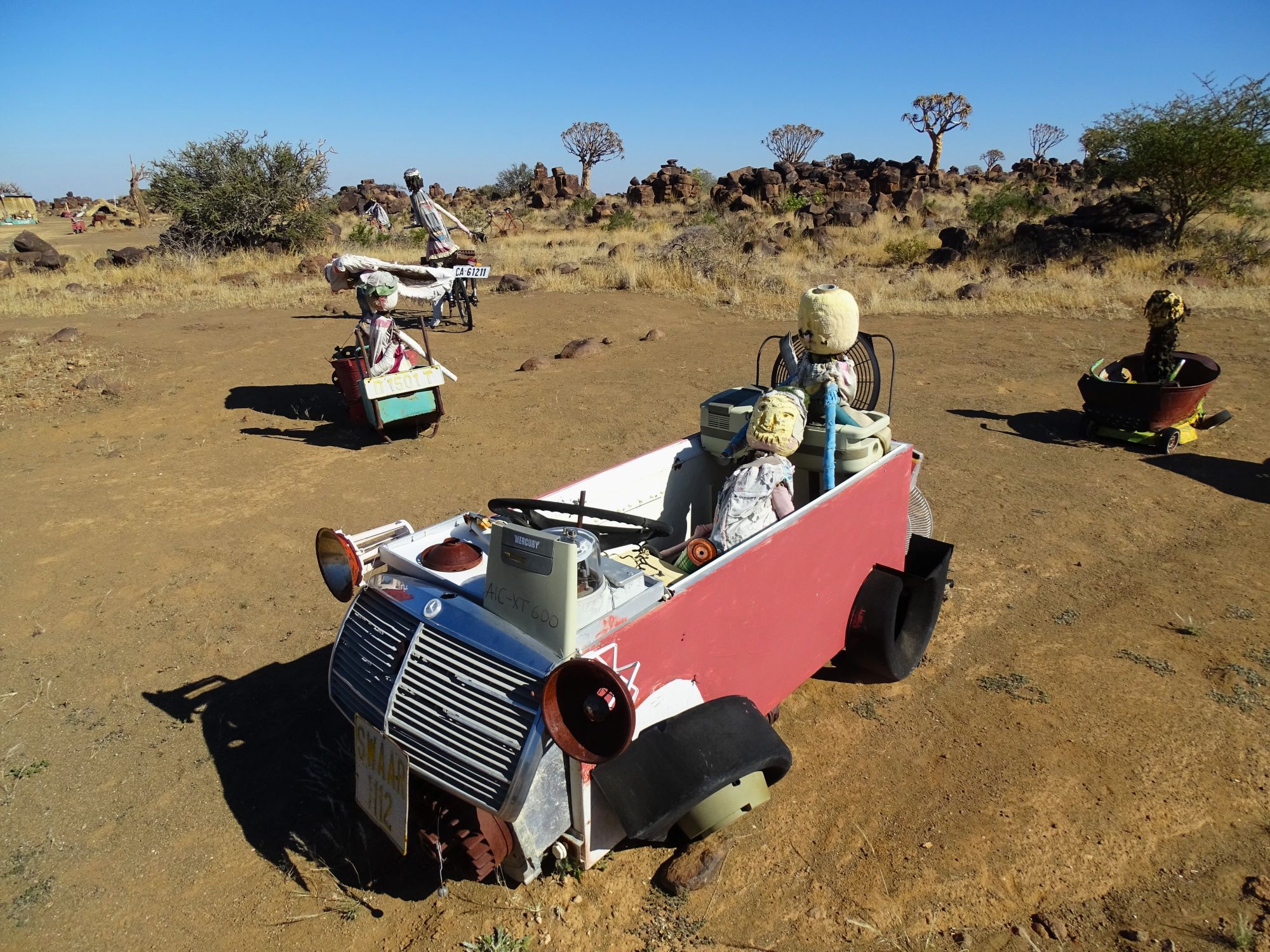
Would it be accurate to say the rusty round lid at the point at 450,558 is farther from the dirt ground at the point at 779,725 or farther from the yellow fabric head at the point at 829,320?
the yellow fabric head at the point at 829,320

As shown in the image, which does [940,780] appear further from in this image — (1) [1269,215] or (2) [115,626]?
(1) [1269,215]

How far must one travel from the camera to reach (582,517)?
2729 mm

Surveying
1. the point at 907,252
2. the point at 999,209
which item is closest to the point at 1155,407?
the point at 907,252

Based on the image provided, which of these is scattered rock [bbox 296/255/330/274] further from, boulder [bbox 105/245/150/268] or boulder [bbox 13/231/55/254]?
boulder [bbox 13/231/55/254]

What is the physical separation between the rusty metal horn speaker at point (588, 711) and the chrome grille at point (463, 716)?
0.10m

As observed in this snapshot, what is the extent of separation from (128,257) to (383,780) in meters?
22.0

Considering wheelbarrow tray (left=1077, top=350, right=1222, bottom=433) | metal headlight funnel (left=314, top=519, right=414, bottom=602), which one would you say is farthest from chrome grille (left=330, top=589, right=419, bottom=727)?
wheelbarrow tray (left=1077, top=350, right=1222, bottom=433)

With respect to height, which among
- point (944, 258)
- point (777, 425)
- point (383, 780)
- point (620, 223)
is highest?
point (620, 223)

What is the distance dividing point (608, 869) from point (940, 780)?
4.72 ft

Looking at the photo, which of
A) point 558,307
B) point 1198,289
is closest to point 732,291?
point 558,307

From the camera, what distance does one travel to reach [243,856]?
10.1 feet

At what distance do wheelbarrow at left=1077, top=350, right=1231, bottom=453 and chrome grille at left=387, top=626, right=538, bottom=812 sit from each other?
6792mm

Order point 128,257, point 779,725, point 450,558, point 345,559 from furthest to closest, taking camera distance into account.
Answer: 1. point 128,257
2. point 779,725
3. point 345,559
4. point 450,558

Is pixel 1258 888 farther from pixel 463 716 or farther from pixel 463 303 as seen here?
pixel 463 303
